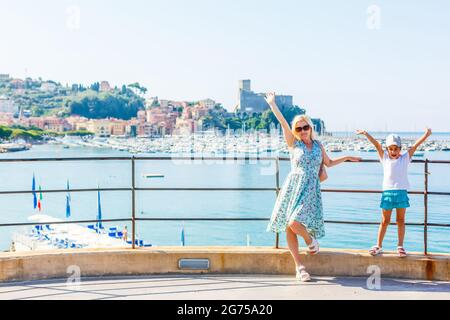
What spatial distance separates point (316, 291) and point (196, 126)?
14888 cm

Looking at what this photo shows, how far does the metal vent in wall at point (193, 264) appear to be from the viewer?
600 cm

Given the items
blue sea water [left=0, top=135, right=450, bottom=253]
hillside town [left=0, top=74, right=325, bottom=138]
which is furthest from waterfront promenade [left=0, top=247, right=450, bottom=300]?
hillside town [left=0, top=74, right=325, bottom=138]

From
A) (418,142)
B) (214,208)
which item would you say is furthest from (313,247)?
(214,208)

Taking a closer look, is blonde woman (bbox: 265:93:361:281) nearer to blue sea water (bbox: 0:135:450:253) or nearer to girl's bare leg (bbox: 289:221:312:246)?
girl's bare leg (bbox: 289:221:312:246)

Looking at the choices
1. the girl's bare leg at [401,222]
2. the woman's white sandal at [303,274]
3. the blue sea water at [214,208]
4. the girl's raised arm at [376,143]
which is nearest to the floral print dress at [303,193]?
the woman's white sandal at [303,274]

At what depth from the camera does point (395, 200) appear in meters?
5.80

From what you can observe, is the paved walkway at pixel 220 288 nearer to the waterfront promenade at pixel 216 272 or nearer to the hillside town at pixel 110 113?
the waterfront promenade at pixel 216 272

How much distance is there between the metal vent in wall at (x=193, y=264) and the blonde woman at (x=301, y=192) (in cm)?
82

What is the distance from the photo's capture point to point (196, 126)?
15362 cm

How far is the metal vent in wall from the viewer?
600 cm
